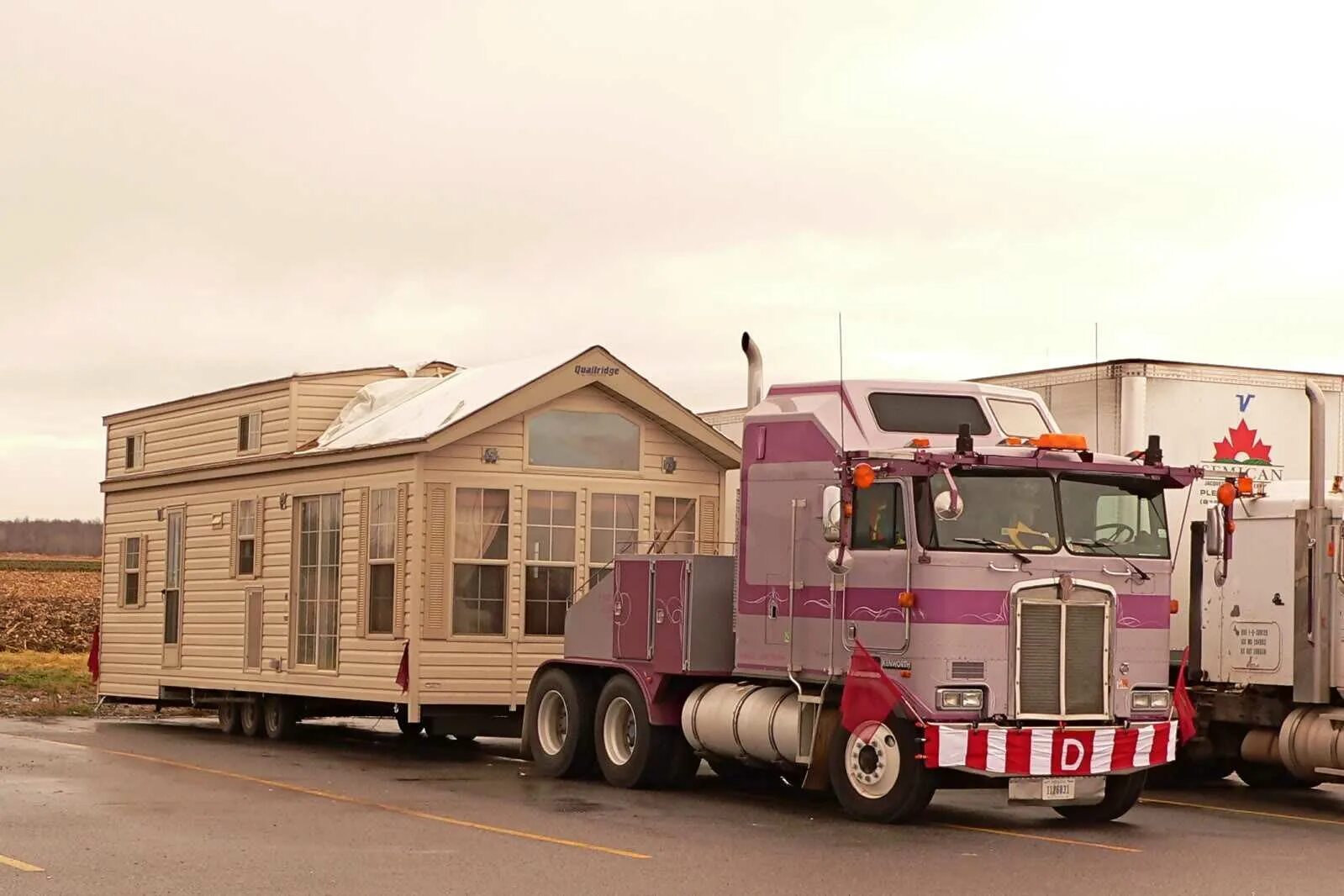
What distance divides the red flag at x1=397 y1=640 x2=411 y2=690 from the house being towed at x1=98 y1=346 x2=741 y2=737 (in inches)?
2.3

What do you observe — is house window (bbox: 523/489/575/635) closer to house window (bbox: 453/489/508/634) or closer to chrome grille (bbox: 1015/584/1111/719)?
house window (bbox: 453/489/508/634)

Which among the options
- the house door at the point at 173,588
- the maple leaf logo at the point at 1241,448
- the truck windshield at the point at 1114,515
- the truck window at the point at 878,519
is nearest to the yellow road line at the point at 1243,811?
the truck windshield at the point at 1114,515

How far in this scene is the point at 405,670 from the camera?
2223cm

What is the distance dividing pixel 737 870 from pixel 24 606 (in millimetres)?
56002

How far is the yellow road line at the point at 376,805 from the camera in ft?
44.6

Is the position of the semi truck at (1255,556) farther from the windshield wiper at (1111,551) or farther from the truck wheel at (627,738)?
the truck wheel at (627,738)

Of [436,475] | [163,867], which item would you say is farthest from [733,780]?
[163,867]

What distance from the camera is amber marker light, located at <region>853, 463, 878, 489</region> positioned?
15320mm

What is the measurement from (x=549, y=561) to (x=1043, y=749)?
355 inches

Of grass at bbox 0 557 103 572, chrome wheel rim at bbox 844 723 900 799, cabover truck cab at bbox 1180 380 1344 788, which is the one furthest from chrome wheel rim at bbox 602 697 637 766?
grass at bbox 0 557 103 572

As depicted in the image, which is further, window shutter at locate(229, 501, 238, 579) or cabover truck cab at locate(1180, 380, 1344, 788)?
window shutter at locate(229, 501, 238, 579)

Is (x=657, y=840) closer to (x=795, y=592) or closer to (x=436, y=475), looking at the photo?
(x=795, y=592)

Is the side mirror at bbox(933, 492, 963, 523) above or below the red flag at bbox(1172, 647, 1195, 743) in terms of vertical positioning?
above

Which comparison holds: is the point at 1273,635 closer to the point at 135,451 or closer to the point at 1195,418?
the point at 1195,418
